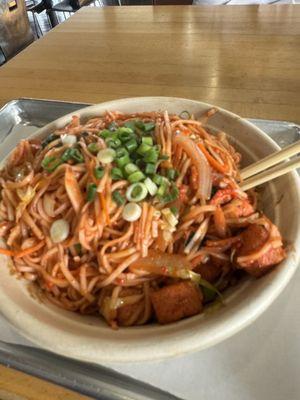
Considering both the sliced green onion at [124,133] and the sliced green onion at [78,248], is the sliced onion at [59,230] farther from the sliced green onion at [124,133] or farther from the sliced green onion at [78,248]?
the sliced green onion at [124,133]

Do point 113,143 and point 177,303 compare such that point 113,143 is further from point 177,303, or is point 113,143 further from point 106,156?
point 177,303

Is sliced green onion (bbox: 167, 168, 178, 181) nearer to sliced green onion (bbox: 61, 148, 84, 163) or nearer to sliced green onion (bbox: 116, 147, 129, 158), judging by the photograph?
sliced green onion (bbox: 116, 147, 129, 158)

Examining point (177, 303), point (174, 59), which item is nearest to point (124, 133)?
point (177, 303)

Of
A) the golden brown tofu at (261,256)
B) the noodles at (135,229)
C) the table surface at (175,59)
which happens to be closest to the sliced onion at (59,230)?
the noodles at (135,229)

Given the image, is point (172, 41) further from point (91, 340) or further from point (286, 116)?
point (91, 340)

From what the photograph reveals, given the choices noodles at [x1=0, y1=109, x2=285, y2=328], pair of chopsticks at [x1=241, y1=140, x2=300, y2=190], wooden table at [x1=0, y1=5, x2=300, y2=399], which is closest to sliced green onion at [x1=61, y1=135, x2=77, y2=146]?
noodles at [x1=0, y1=109, x2=285, y2=328]

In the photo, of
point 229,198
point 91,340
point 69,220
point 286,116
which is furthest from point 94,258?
point 286,116
